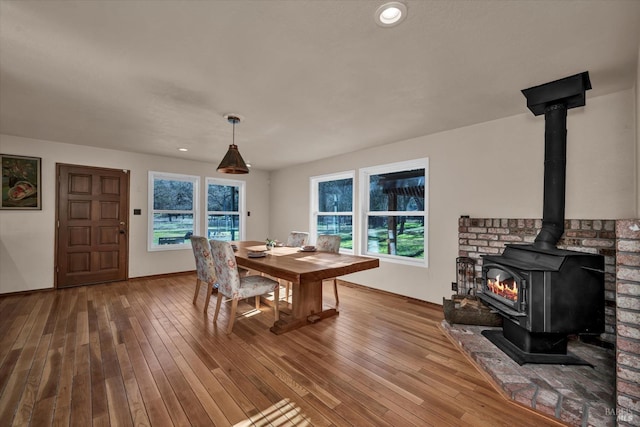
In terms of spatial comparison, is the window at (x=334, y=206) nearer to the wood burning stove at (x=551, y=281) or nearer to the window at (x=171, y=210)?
the window at (x=171, y=210)

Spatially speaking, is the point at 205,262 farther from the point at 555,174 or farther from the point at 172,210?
the point at 555,174

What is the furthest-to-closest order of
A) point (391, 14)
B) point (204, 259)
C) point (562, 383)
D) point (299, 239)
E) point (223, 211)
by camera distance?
point (223, 211) → point (299, 239) → point (204, 259) → point (562, 383) → point (391, 14)

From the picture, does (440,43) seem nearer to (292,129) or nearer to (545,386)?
(292,129)

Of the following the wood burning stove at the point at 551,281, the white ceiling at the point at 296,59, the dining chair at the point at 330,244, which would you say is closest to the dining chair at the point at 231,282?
the dining chair at the point at 330,244

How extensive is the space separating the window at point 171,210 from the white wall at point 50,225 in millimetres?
117

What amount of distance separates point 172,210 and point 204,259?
102 inches

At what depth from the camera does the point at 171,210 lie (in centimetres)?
534

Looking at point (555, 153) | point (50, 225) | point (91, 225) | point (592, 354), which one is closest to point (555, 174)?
point (555, 153)

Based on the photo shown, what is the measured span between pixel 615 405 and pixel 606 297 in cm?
117

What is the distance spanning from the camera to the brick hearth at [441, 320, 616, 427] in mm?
1596

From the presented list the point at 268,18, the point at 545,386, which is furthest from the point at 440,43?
the point at 545,386

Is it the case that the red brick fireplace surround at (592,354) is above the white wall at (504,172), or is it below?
below

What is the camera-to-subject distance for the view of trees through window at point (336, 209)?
4984 millimetres

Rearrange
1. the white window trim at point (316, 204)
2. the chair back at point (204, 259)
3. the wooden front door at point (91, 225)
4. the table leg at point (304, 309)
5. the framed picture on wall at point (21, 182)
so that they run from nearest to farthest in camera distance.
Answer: the table leg at point (304, 309), the chair back at point (204, 259), the framed picture on wall at point (21, 182), the wooden front door at point (91, 225), the white window trim at point (316, 204)
